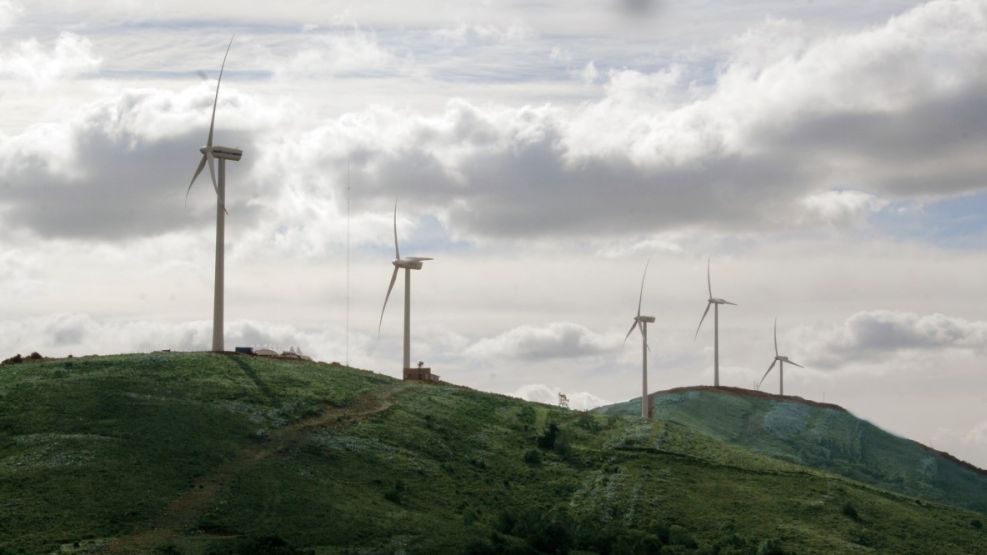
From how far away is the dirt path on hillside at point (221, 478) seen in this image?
280 feet

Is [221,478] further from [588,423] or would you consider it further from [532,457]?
[588,423]

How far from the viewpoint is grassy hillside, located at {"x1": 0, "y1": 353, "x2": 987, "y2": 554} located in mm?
91188

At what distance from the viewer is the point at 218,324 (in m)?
138

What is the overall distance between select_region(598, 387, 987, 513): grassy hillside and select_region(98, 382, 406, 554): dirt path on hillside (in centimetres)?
5778

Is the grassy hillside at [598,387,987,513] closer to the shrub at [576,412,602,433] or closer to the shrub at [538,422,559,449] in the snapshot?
the shrub at [576,412,602,433]

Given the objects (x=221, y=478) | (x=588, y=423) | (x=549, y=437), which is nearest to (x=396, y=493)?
(x=221, y=478)

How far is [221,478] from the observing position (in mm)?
99750

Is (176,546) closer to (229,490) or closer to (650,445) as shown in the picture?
(229,490)

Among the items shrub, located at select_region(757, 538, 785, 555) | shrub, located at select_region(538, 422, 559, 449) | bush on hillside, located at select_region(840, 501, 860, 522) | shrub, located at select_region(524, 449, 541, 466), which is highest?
shrub, located at select_region(538, 422, 559, 449)

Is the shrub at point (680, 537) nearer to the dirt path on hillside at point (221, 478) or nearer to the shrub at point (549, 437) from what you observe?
the shrub at point (549, 437)

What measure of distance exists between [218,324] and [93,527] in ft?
176

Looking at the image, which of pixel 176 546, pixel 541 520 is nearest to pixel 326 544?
pixel 176 546

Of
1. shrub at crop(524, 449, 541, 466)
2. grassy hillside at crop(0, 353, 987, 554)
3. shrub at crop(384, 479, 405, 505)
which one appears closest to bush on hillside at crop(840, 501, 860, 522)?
grassy hillside at crop(0, 353, 987, 554)

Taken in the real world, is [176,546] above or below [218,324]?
below
